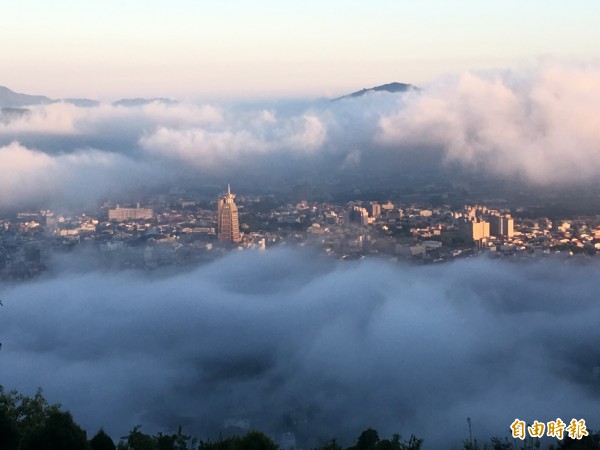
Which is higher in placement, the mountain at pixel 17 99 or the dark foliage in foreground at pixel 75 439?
the mountain at pixel 17 99

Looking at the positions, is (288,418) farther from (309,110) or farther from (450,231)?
(309,110)

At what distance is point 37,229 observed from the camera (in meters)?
25.3

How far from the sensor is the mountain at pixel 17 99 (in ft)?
112

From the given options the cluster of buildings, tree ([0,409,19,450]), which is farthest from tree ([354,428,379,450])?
the cluster of buildings

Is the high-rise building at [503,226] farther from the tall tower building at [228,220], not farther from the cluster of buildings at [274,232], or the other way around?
the tall tower building at [228,220]

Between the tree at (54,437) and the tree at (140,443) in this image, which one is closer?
the tree at (54,437)

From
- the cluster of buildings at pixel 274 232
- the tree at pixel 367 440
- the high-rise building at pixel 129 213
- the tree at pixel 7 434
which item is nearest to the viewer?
the tree at pixel 7 434

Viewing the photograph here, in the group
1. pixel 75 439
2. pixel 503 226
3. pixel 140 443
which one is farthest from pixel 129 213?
pixel 75 439

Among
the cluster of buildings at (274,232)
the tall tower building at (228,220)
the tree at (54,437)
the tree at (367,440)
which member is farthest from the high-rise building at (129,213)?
the tree at (54,437)

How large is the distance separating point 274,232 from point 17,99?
16.3 m

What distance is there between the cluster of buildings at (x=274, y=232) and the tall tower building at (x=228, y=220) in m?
0.03

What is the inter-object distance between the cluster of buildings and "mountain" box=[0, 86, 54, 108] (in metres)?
8.59

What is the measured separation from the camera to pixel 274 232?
2403 centimetres

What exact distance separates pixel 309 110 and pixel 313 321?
59.0 ft
